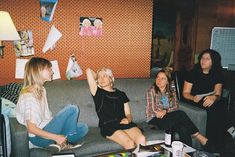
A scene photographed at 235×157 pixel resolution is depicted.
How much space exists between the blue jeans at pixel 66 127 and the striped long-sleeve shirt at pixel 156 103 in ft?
2.45

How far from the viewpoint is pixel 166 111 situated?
2885 millimetres

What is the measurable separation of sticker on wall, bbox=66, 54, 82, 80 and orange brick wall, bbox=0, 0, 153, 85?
0.05 m

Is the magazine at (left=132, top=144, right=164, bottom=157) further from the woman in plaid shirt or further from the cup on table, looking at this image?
the woman in plaid shirt

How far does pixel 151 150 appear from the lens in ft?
6.55

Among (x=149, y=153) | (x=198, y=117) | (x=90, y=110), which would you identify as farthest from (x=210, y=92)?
(x=149, y=153)

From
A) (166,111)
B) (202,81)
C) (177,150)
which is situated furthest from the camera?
(202,81)

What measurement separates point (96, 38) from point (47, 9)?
2.06ft

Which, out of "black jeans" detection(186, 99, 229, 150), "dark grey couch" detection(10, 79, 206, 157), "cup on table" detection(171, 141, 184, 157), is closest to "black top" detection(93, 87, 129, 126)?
"dark grey couch" detection(10, 79, 206, 157)

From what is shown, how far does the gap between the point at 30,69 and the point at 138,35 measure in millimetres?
1522

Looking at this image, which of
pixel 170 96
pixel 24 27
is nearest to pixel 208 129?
pixel 170 96

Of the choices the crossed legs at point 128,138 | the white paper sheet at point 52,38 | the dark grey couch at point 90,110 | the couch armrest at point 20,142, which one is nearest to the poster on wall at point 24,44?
the white paper sheet at point 52,38

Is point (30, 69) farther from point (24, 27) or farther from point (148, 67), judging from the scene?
point (148, 67)

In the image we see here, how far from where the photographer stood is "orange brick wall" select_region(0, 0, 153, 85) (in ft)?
9.09

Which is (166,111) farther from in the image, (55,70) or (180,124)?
(55,70)
